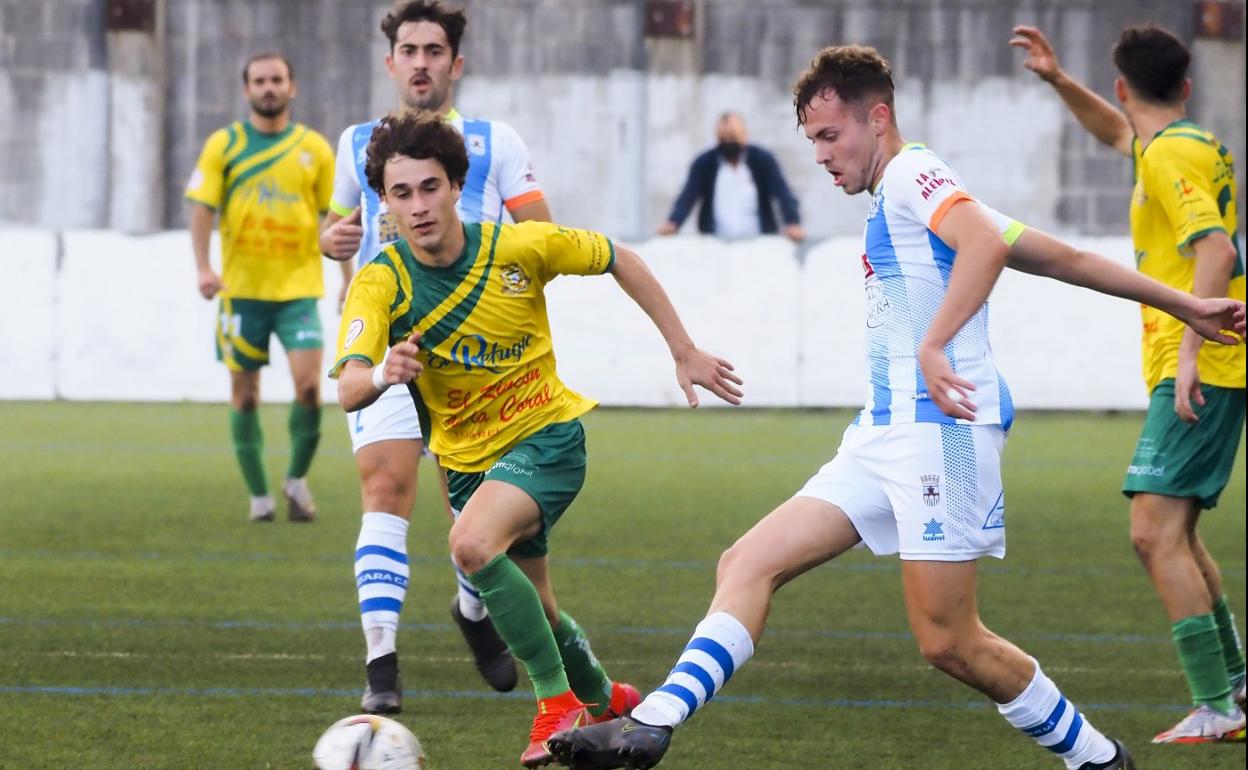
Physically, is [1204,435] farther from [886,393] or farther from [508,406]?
[508,406]

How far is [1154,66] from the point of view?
573cm

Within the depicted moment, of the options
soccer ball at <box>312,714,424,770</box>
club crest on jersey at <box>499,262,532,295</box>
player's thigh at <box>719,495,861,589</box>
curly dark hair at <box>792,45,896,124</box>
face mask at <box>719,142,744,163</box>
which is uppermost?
curly dark hair at <box>792,45,896,124</box>

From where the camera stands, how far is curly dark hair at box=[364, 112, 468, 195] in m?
5.12

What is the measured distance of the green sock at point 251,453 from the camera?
979 cm

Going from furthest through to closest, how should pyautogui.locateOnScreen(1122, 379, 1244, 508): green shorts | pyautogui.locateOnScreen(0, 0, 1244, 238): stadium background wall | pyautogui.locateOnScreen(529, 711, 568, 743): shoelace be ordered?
1. pyautogui.locateOnScreen(0, 0, 1244, 238): stadium background wall
2. pyautogui.locateOnScreen(1122, 379, 1244, 508): green shorts
3. pyautogui.locateOnScreen(529, 711, 568, 743): shoelace

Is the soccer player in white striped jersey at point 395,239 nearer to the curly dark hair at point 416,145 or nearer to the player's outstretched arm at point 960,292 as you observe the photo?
the curly dark hair at point 416,145

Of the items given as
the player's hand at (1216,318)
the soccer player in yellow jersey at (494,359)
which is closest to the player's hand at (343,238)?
the soccer player in yellow jersey at (494,359)

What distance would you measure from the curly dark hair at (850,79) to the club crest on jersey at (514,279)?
887 mm

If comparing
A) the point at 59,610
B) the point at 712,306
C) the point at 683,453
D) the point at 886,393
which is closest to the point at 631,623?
the point at 59,610

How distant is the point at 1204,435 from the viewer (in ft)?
18.6

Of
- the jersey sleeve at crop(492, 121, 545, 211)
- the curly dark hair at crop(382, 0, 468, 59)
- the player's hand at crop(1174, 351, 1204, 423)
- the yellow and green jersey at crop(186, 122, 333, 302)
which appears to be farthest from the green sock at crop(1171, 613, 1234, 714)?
the yellow and green jersey at crop(186, 122, 333, 302)

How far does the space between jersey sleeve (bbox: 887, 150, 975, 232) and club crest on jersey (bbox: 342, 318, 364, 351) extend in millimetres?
1286

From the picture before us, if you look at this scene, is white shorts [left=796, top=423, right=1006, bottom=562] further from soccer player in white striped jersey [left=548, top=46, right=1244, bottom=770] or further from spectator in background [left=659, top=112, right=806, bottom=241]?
spectator in background [left=659, top=112, right=806, bottom=241]

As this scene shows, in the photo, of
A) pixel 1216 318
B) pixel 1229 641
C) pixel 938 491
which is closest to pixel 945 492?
pixel 938 491
